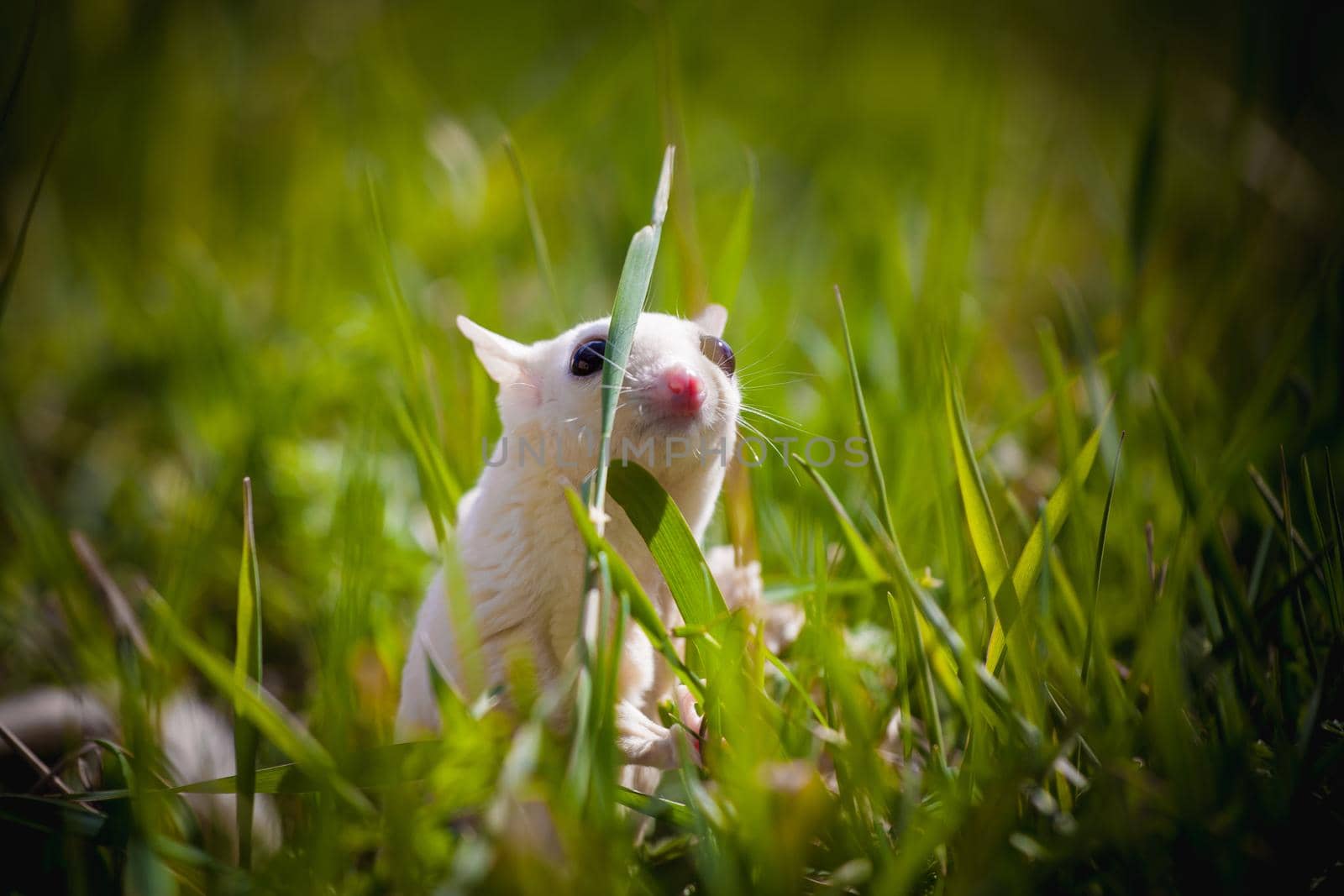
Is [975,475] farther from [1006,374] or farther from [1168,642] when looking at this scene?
[1006,374]

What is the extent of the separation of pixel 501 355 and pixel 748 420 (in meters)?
0.59

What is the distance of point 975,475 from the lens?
3.53 ft

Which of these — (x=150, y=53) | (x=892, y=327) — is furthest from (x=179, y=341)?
(x=892, y=327)

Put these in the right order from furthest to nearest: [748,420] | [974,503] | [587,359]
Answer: [748,420], [587,359], [974,503]

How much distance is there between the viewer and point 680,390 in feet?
3.73

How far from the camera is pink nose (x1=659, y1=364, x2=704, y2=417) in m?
1.14

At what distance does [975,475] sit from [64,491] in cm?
212

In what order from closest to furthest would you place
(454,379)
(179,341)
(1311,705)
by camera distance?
Answer: (1311,705), (454,379), (179,341)

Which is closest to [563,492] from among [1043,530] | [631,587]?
[631,587]

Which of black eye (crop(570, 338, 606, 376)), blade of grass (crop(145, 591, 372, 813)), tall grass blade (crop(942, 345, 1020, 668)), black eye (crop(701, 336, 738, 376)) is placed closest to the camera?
blade of grass (crop(145, 591, 372, 813))

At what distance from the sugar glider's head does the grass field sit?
0.13 m

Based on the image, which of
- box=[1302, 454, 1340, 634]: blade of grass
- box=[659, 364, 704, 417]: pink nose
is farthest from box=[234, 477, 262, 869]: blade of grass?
box=[1302, 454, 1340, 634]: blade of grass

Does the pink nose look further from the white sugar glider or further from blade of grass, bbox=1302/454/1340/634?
blade of grass, bbox=1302/454/1340/634

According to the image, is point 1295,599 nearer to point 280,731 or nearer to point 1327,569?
point 1327,569
